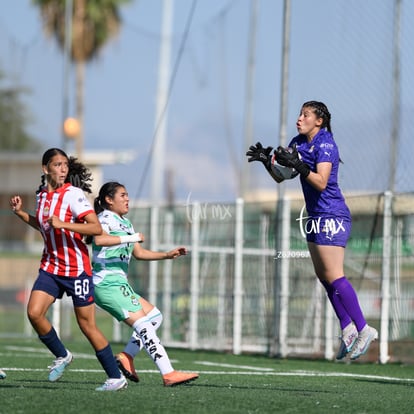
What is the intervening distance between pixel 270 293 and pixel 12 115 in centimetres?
1539

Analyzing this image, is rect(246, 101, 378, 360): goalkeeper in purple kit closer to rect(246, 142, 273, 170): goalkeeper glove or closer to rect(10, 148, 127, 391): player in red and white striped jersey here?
rect(246, 142, 273, 170): goalkeeper glove

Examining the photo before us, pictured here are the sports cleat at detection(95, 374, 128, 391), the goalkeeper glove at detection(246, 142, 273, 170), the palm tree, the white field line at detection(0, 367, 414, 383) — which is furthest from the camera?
the palm tree

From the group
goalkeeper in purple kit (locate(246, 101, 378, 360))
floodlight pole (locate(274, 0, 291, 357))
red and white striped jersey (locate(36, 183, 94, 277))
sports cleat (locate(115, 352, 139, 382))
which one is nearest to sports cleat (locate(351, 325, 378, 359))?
goalkeeper in purple kit (locate(246, 101, 378, 360))

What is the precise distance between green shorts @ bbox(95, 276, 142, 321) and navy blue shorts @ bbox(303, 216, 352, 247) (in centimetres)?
152

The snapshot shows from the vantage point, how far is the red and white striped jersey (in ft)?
29.2

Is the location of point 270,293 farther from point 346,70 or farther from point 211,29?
point 211,29

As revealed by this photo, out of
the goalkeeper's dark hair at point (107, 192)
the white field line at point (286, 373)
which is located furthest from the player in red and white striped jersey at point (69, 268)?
the white field line at point (286, 373)

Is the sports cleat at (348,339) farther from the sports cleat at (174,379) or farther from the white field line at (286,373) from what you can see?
the white field line at (286,373)

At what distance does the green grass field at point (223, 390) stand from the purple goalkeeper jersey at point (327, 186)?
136 centimetres

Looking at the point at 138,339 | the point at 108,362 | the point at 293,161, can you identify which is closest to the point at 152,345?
the point at 108,362

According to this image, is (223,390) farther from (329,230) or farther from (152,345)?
(329,230)

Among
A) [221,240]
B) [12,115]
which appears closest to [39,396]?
[221,240]

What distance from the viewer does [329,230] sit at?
926 centimetres

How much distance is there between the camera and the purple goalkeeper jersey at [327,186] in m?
9.25
